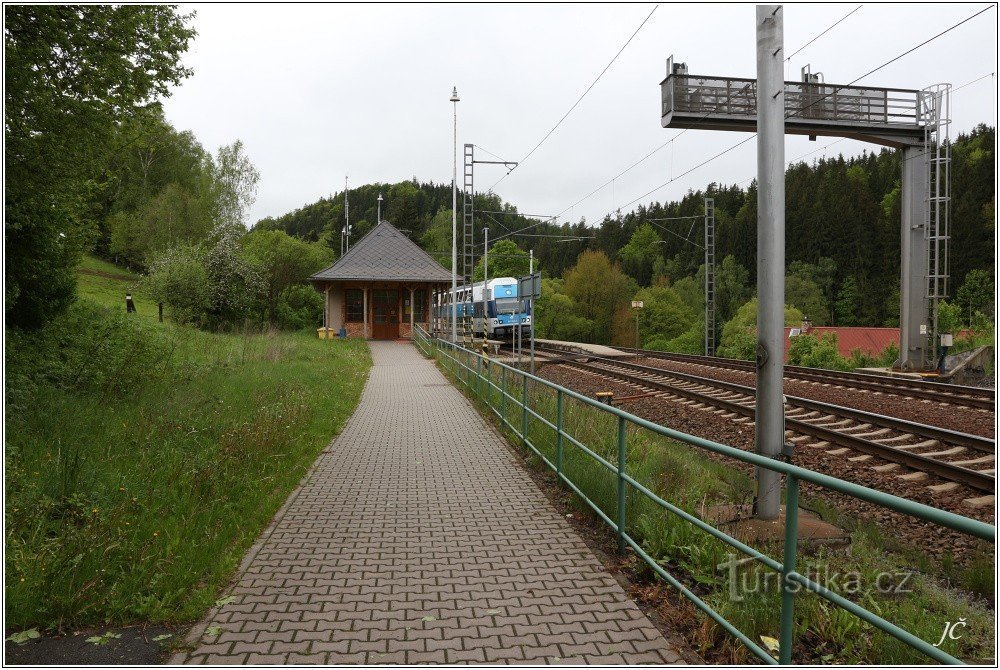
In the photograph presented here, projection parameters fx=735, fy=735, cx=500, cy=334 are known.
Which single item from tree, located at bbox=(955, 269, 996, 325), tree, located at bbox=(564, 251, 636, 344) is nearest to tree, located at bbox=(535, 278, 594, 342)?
tree, located at bbox=(564, 251, 636, 344)

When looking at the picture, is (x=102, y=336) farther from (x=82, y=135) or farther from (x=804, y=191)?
(x=804, y=191)

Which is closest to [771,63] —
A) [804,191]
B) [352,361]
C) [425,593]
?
[425,593]

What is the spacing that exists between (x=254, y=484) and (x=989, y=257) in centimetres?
6758

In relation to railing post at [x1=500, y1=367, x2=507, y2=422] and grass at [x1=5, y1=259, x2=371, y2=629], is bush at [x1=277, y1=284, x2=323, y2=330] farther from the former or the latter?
railing post at [x1=500, y1=367, x2=507, y2=422]

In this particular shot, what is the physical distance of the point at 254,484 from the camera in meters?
6.93

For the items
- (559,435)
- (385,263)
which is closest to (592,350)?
(385,263)

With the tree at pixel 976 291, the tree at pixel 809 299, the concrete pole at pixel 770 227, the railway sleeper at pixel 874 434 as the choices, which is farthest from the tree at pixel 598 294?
the concrete pole at pixel 770 227

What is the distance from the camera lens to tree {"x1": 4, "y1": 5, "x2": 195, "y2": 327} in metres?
7.82

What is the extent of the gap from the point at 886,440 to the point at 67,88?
10792 millimetres

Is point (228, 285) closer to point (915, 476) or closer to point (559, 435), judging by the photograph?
point (559, 435)

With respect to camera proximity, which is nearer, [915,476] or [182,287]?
[915,476]

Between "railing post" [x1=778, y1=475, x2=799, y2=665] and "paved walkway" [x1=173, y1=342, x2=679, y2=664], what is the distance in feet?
2.18

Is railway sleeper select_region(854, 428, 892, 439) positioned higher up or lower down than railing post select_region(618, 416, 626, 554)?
lower down

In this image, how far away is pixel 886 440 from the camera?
920 centimetres
